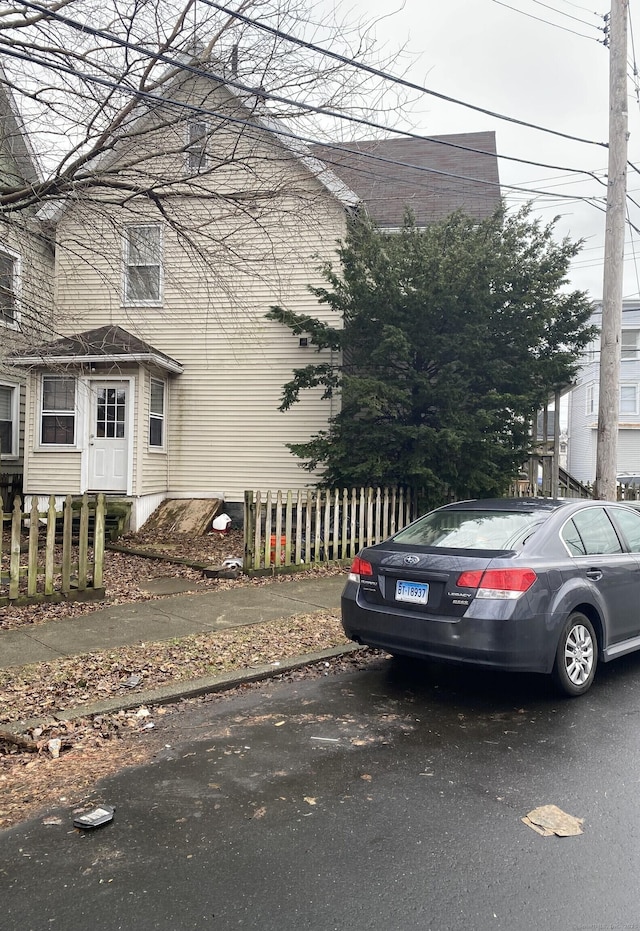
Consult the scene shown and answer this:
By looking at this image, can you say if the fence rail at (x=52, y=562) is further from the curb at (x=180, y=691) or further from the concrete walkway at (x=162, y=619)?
the curb at (x=180, y=691)

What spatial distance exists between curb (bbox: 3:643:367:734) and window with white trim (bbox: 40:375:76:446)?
9615mm

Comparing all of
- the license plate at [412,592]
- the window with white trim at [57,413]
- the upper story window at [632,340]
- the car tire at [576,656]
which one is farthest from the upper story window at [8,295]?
the upper story window at [632,340]

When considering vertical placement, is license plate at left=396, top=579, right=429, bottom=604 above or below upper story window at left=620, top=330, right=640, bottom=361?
below

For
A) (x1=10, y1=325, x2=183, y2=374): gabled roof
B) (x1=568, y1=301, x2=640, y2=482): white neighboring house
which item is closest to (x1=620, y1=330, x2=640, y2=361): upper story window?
(x1=568, y1=301, x2=640, y2=482): white neighboring house

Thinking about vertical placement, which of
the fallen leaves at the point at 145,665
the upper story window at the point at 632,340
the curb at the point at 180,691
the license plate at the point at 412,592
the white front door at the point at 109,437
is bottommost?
the curb at the point at 180,691

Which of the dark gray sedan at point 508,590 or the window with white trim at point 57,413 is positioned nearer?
the dark gray sedan at point 508,590

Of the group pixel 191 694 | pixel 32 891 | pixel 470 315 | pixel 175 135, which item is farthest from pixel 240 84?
pixel 32 891

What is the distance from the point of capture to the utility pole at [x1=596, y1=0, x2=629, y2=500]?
33.3ft

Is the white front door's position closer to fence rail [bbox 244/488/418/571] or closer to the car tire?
fence rail [bbox 244/488/418/571]

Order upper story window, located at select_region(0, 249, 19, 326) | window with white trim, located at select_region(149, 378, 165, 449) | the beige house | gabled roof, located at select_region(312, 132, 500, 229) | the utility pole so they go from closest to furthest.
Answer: upper story window, located at select_region(0, 249, 19, 326), the utility pole, gabled roof, located at select_region(312, 132, 500, 229), the beige house, window with white trim, located at select_region(149, 378, 165, 449)

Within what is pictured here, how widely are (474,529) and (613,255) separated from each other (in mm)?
6717

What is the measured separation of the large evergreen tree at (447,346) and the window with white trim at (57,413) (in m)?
4.76

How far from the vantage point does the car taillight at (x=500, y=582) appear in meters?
4.77

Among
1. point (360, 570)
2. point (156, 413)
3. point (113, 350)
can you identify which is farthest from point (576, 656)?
point (156, 413)
